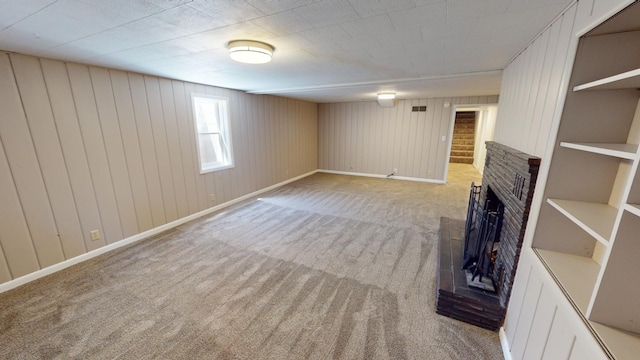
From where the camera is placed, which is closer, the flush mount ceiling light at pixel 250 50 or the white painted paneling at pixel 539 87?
the white painted paneling at pixel 539 87

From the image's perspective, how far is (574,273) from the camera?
1.18m

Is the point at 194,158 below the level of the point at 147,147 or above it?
below

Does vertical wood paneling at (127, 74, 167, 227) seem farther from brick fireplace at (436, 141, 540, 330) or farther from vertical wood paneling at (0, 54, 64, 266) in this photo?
brick fireplace at (436, 141, 540, 330)

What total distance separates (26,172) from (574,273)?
424cm

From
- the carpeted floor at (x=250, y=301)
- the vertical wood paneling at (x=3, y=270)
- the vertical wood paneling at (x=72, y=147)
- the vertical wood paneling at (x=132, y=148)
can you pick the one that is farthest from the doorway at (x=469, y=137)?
the vertical wood paneling at (x=3, y=270)

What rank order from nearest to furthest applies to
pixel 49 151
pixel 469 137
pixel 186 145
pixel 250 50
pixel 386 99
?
pixel 250 50
pixel 49 151
pixel 186 145
pixel 386 99
pixel 469 137

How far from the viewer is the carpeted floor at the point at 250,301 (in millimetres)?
1589

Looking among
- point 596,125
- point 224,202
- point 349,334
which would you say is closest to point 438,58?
point 596,125

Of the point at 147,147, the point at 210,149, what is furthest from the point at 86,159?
the point at 210,149

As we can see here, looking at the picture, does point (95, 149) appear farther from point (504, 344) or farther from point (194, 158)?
point (504, 344)

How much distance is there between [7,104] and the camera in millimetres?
2053

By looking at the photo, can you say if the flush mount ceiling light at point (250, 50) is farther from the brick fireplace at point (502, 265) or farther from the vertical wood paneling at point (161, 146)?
the brick fireplace at point (502, 265)

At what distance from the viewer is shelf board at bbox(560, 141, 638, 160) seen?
842 millimetres

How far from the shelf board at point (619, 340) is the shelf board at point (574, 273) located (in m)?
0.08
